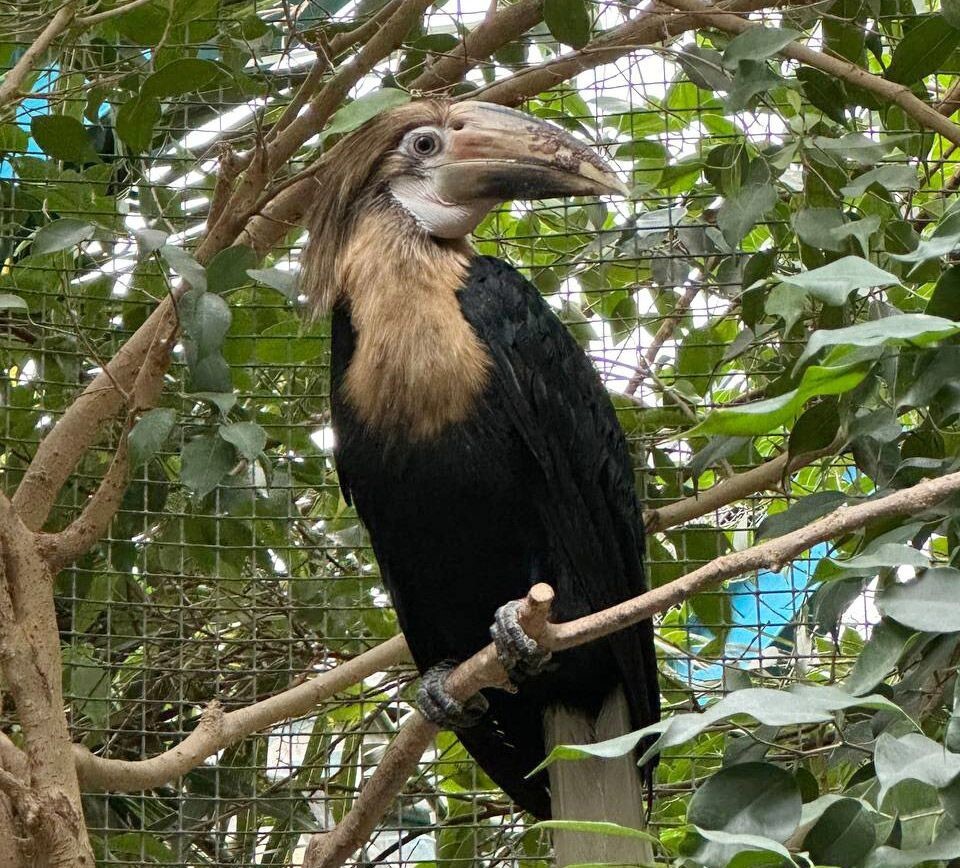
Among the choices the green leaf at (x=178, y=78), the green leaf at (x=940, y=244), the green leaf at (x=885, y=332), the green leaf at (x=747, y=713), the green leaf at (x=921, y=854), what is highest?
the green leaf at (x=178, y=78)

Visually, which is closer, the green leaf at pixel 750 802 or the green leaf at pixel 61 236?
the green leaf at pixel 750 802

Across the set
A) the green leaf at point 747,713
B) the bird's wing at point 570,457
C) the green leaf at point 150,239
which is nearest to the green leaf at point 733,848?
the green leaf at point 747,713

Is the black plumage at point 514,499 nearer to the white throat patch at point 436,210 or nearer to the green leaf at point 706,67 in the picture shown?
the white throat patch at point 436,210

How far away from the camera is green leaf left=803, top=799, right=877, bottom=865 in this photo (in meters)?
1.14

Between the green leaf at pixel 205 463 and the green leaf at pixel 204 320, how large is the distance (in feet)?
0.52

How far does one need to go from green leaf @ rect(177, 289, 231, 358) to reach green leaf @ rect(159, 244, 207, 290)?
0.9 inches

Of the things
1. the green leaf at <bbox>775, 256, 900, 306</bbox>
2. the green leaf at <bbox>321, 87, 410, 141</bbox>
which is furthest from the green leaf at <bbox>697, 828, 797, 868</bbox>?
the green leaf at <bbox>321, 87, 410, 141</bbox>

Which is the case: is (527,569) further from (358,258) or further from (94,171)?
(94,171)

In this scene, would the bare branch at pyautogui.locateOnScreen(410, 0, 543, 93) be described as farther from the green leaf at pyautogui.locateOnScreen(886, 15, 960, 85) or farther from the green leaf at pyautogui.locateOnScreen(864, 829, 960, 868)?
the green leaf at pyautogui.locateOnScreen(864, 829, 960, 868)

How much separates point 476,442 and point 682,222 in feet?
2.63

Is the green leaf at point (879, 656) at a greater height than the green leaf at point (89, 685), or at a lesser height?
lesser

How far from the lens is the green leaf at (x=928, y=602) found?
114 centimetres

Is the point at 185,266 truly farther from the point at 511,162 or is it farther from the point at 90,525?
the point at 511,162

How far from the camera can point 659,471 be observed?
254 cm
